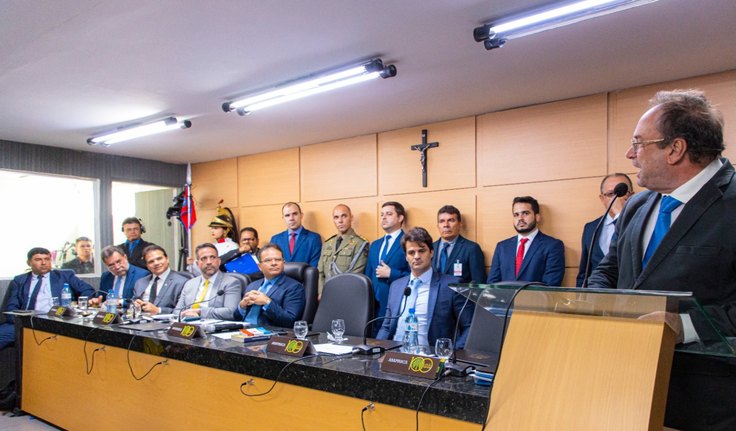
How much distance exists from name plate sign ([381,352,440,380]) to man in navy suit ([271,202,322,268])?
3.61 metres

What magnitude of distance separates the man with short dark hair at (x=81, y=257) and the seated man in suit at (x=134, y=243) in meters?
0.40

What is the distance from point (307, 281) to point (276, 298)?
25 cm

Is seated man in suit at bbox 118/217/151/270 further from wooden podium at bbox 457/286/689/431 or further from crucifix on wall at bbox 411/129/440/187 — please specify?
wooden podium at bbox 457/286/689/431

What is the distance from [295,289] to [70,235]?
3.87m

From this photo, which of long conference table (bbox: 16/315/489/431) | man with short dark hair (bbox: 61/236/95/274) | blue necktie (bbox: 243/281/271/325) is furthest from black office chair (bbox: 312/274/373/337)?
man with short dark hair (bbox: 61/236/95/274)

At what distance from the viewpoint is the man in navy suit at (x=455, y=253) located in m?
4.29

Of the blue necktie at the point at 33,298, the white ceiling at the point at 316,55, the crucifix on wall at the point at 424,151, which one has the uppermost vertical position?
the white ceiling at the point at 316,55

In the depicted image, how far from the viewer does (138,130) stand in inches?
193

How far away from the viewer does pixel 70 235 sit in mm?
6074

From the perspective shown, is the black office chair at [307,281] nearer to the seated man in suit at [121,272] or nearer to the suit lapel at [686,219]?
the seated man in suit at [121,272]

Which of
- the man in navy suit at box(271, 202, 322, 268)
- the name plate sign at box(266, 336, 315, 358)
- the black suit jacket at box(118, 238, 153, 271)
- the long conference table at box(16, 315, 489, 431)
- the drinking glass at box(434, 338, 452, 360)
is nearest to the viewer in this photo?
the long conference table at box(16, 315, 489, 431)

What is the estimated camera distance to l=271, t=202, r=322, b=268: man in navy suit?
546cm

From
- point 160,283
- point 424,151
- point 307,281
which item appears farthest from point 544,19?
point 160,283

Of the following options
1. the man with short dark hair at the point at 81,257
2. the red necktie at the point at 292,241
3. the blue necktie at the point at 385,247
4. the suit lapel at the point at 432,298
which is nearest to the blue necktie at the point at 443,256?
the blue necktie at the point at 385,247
